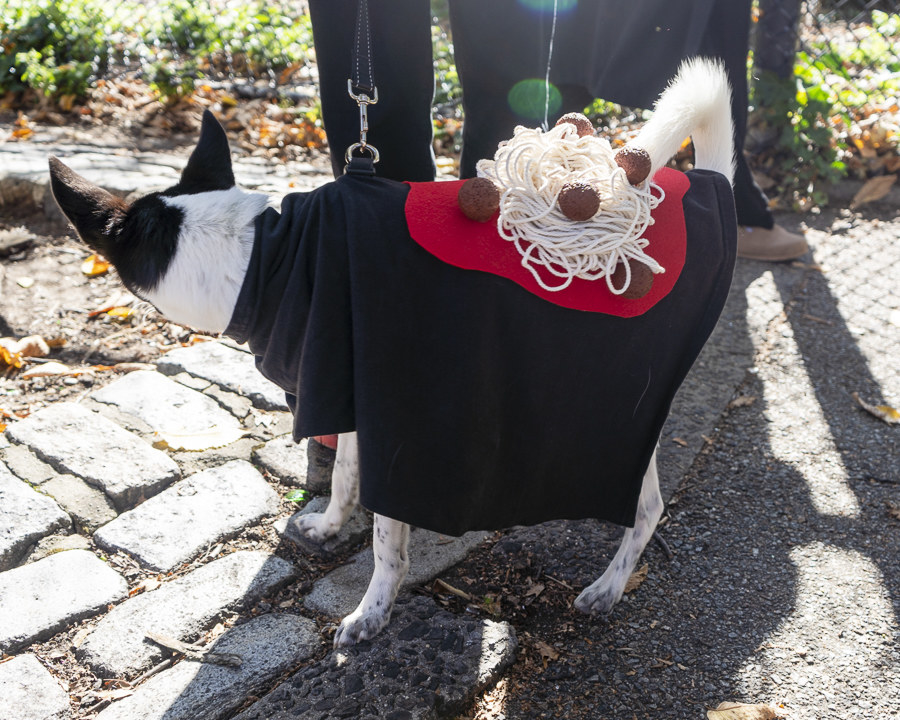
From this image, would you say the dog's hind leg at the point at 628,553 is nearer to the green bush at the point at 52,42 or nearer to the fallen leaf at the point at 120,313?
the fallen leaf at the point at 120,313

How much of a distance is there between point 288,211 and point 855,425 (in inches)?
88.1

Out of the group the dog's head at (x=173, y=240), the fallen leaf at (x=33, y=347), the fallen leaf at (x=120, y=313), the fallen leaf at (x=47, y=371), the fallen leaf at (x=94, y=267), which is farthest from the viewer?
the fallen leaf at (x=94, y=267)

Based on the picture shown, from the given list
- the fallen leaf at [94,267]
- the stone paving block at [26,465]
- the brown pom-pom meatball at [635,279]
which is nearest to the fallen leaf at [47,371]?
the stone paving block at [26,465]

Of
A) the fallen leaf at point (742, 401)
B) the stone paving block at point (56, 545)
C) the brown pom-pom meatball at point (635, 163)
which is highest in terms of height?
the brown pom-pom meatball at point (635, 163)

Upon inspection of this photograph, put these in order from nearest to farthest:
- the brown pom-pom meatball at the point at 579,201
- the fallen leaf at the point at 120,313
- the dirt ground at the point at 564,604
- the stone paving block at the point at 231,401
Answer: the brown pom-pom meatball at the point at 579,201 < the dirt ground at the point at 564,604 < the stone paving block at the point at 231,401 < the fallen leaf at the point at 120,313

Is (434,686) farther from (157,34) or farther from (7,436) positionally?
(157,34)

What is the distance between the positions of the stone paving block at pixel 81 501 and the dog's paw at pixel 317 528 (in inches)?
22.2

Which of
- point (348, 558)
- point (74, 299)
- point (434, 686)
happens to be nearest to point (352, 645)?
point (434, 686)

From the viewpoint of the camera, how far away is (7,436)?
2.53 meters

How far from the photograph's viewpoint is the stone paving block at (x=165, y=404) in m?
2.68

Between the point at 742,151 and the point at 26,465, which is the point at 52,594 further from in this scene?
the point at 742,151

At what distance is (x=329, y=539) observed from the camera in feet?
7.43

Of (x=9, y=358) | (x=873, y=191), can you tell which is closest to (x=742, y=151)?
(x=873, y=191)

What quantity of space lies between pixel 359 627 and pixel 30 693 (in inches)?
29.5
